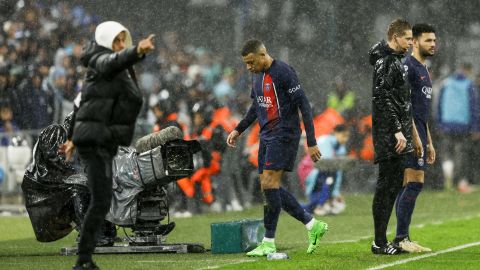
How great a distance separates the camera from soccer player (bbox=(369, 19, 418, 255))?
1247 centimetres

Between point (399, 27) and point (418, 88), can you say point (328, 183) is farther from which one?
point (399, 27)

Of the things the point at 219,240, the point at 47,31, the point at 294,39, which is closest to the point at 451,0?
the point at 294,39

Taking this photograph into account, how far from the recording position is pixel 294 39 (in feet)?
86.8

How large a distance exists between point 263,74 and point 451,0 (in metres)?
16.6

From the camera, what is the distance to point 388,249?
12.7 m

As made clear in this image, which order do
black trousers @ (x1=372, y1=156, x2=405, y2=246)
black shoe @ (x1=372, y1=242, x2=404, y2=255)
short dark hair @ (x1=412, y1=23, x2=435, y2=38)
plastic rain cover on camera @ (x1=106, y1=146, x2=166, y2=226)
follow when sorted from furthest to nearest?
plastic rain cover on camera @ (x1=106, y1=146, x2=166, y2=226), short dark hair @ (x1=412, y1=23, x2=435, y2=38), black shoe @ (x1=372, y1=242, x2=404, y2=255), black trousers @ (x1=372, y1=156, x2=405, y2=246)

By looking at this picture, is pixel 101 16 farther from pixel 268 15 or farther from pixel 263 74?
pixel 263 74

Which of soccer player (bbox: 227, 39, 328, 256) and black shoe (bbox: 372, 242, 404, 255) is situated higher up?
soccer player (bbox: 227, 39, 328, 256)

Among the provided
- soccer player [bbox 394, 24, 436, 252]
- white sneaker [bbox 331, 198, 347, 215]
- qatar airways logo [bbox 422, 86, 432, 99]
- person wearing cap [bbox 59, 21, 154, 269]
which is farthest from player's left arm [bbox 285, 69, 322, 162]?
white sneaker [bbox 331, 198, 347, 215]

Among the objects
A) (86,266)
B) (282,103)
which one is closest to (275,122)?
(282,103)

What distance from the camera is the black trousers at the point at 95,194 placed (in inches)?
411

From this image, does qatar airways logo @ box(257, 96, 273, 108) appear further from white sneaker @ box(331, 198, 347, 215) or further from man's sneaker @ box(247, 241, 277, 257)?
white sneaker @ box(331, 198, 347, 215)

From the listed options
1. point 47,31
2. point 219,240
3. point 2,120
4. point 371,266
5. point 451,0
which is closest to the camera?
point 371,266

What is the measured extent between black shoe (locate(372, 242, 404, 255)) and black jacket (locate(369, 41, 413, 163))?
30.3 inches
